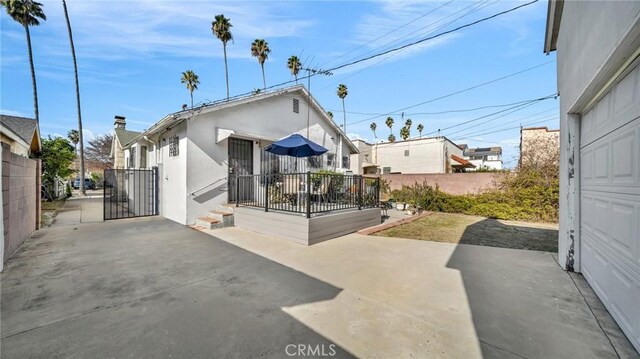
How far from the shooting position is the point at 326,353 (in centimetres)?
212

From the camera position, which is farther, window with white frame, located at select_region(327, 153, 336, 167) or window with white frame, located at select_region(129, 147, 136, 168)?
window with white frame, located at select_region(129, 147, 136, 168)

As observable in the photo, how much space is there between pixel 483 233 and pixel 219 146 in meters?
8.83

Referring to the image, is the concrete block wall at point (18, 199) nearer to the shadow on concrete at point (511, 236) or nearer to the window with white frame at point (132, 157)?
the window with white frame at point (132, 157)

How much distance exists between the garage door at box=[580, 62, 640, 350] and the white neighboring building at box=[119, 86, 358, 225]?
27.8 feet

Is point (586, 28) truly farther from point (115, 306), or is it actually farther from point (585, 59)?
point (115, 306)

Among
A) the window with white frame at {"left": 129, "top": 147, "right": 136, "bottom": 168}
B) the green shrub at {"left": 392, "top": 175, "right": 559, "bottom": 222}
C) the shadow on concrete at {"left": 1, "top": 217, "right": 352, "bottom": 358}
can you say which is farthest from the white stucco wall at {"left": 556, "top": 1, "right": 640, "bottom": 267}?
the window with white frame at {"left": 129, "top": 147, "right": 136, "bottom": 168}

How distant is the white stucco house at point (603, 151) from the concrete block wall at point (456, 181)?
8.80 meters

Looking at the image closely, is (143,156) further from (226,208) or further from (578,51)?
(578,51)

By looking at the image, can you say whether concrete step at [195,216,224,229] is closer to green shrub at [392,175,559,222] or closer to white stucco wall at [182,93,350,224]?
white stucco wall at [182,93,350,224]

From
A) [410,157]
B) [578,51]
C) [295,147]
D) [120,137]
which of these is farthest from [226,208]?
[410,157]

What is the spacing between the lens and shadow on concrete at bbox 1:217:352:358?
2.20m

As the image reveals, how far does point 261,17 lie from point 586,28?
294 inches

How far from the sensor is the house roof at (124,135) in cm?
1817

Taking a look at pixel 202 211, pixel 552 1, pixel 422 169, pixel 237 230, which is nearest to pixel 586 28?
pixel 552 1
